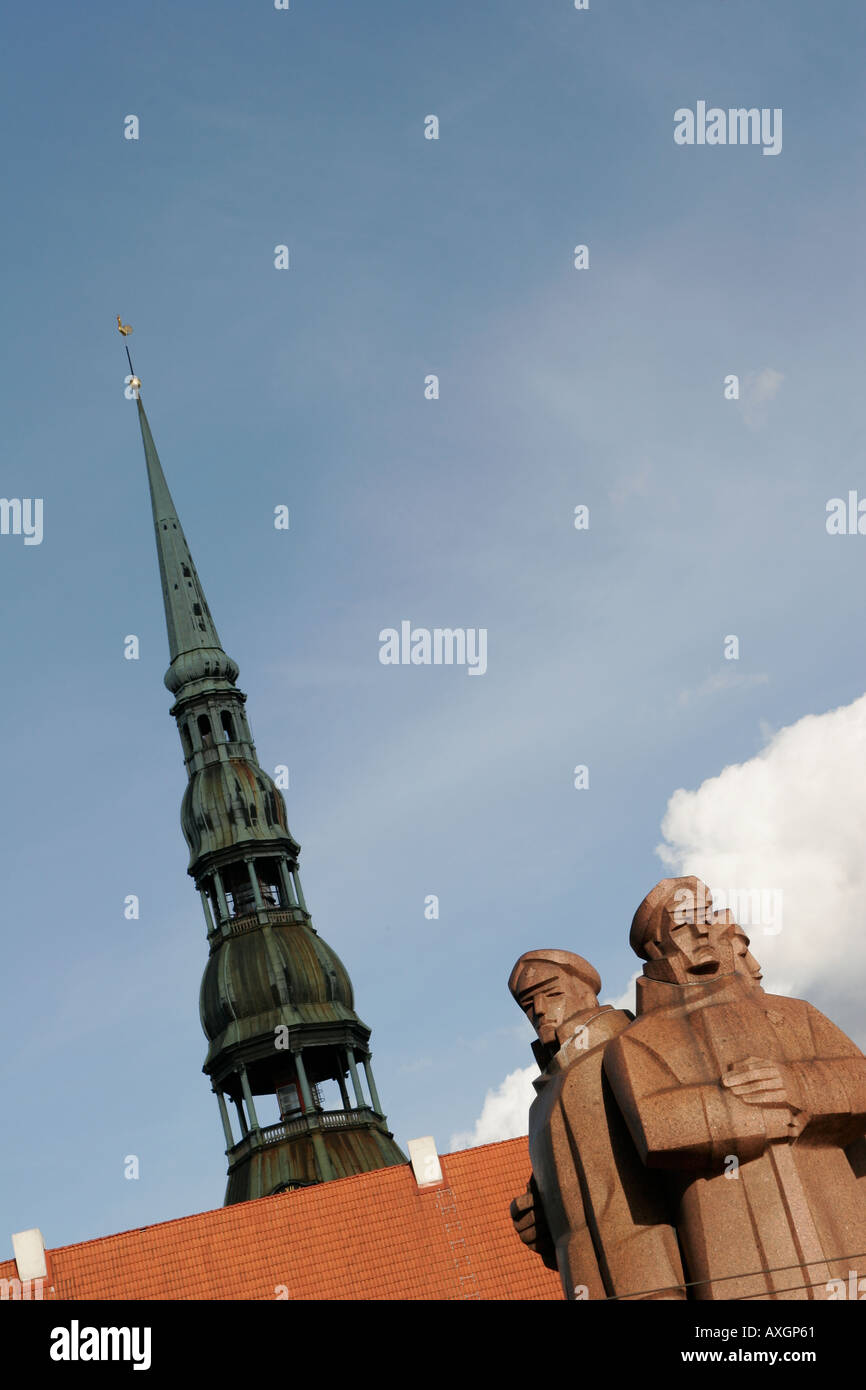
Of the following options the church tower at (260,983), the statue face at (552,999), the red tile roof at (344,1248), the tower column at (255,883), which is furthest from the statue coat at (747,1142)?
the tower column at (255,883)

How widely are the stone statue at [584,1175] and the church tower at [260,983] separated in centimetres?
3714

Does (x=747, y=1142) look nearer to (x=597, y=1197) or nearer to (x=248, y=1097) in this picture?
(x=597, y=1197)

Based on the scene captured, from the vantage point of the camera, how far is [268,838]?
54031 mm

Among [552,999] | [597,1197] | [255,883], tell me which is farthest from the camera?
[255,883]

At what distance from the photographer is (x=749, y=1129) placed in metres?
9.98

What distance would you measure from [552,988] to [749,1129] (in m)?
2.21

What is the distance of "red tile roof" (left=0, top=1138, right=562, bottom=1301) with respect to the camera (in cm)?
3072

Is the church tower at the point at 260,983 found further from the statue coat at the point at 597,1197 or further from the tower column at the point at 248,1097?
the statue coat at the point at 597,1197

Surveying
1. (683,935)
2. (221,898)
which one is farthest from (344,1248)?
(221,898)

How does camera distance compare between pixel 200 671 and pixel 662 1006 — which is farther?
pixel 200 671

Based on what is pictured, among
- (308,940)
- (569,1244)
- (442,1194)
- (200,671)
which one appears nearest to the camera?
(569,1244)
